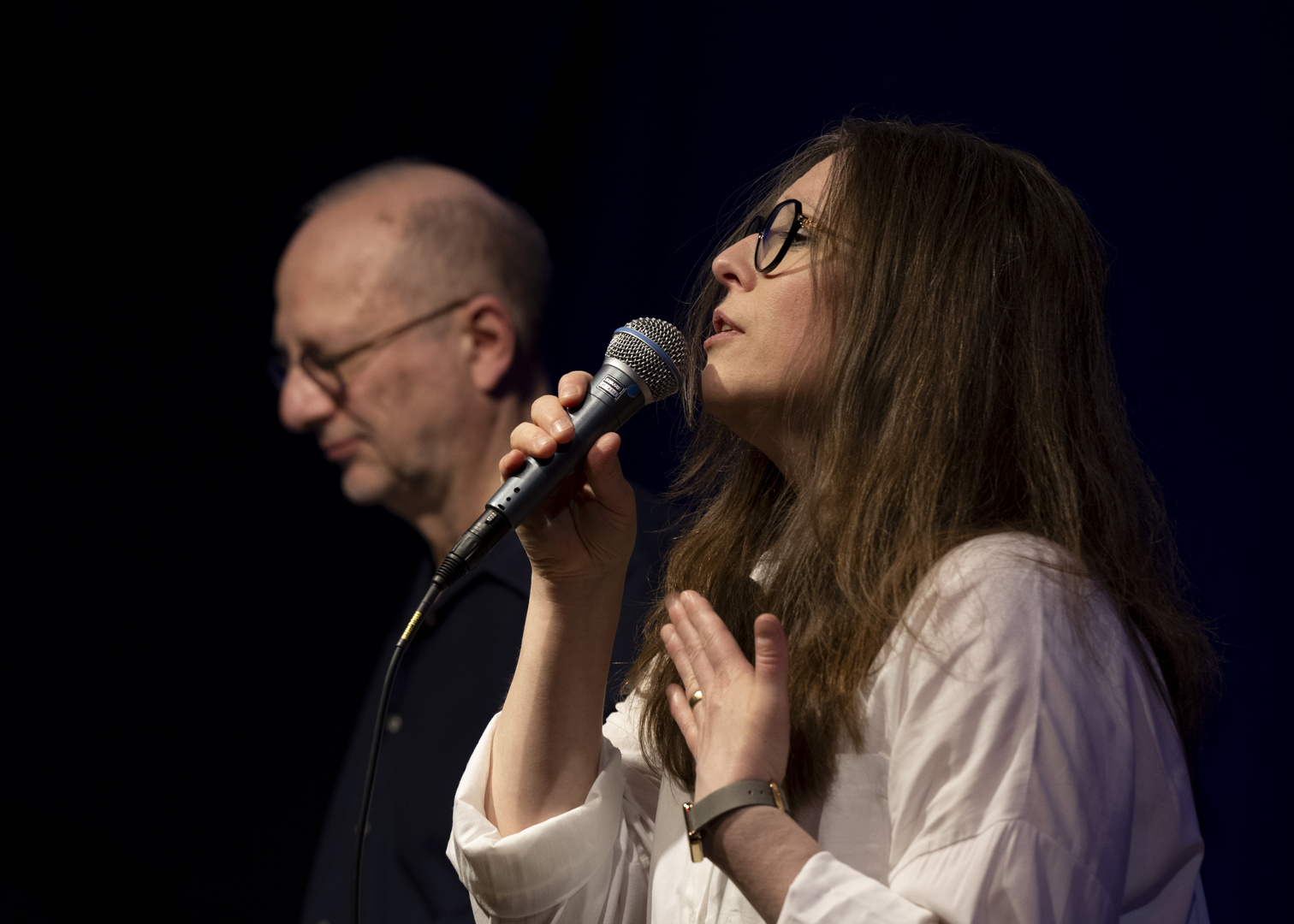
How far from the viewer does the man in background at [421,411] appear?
5.97 ft

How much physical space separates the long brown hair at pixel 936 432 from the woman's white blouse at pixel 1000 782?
41 millimetres

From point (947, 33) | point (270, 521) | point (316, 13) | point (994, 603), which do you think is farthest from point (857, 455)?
point (316, 13)

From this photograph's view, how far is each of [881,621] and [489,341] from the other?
130 cm

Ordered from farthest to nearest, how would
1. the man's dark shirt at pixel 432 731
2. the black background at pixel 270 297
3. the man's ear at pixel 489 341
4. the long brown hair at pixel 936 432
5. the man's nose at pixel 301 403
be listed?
the man's ear at pixel 489 341 → the man's nose at pixel 301 403 → the man's dark shirt at pixel 432 731 → the black background at pixel 270 297 → the long brown hair at pixel 936 432

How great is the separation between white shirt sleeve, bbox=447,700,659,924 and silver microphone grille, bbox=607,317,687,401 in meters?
0.47

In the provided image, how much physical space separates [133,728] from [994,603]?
1.49 m

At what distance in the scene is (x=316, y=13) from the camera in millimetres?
1958

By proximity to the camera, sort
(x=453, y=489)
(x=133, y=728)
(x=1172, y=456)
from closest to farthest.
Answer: (x=1172, y=456) → (x=133, y=728) → (x=453, y=489)

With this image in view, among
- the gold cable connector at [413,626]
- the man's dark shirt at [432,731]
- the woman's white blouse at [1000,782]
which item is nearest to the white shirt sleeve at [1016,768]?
the woman's white blouse at [1000,782]

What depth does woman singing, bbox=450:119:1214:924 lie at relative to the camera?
0.85m

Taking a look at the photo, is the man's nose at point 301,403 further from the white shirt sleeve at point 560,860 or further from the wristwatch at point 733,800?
the wristwatch at point 733,800

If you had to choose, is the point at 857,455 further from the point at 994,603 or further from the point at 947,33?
the point at 947,33

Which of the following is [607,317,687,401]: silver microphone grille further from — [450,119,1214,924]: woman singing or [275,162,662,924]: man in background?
[275,162,662,924]: man in background

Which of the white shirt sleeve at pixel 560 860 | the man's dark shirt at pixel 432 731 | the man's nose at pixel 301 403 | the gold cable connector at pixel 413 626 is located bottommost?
the man's dark shirt at pixel 432 731
